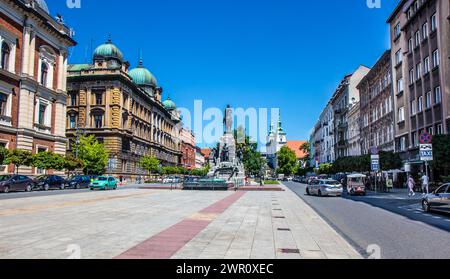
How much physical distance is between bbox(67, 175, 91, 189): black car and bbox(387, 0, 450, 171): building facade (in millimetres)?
34607

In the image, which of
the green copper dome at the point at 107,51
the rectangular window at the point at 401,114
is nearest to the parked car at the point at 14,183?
the rectangular window at the point at 401,114

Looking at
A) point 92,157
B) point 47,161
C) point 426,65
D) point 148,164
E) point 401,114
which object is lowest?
point 47,161

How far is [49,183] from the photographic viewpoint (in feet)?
122

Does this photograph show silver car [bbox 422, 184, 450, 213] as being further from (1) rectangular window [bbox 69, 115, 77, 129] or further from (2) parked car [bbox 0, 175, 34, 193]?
(1) rectangular window [bbox 69, 115, 77, 129]

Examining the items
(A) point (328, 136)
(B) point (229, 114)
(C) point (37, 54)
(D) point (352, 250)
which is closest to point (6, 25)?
(C) point (37, 54)

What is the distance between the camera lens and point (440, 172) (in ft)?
113

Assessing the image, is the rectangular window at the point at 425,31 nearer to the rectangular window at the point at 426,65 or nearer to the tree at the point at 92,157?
the rectangular window at the point at 426,65

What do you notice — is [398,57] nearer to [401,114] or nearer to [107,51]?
[401,114]

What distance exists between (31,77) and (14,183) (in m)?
15.7

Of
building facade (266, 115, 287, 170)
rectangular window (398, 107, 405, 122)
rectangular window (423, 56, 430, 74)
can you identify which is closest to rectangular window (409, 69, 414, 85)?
rectangular window (423, 56, 430, 74)

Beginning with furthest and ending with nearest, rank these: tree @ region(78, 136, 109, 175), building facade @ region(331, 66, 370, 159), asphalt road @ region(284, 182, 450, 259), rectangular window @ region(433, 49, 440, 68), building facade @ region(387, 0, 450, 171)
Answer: building facade @ region(331, 66, 370, 159) → tree @ region(78, 136, 109, 175) → rectangular window @ region(433, 49, 440, 68) → building facade @ region(387, 0, 450, 171) → asphalt road @ region(284, 182, 450, 259)

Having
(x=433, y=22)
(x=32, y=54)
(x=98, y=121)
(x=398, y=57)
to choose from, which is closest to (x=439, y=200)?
(x=433, y=22)

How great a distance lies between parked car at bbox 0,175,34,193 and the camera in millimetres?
30672

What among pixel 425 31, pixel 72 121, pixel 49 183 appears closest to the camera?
pixel 49 183
